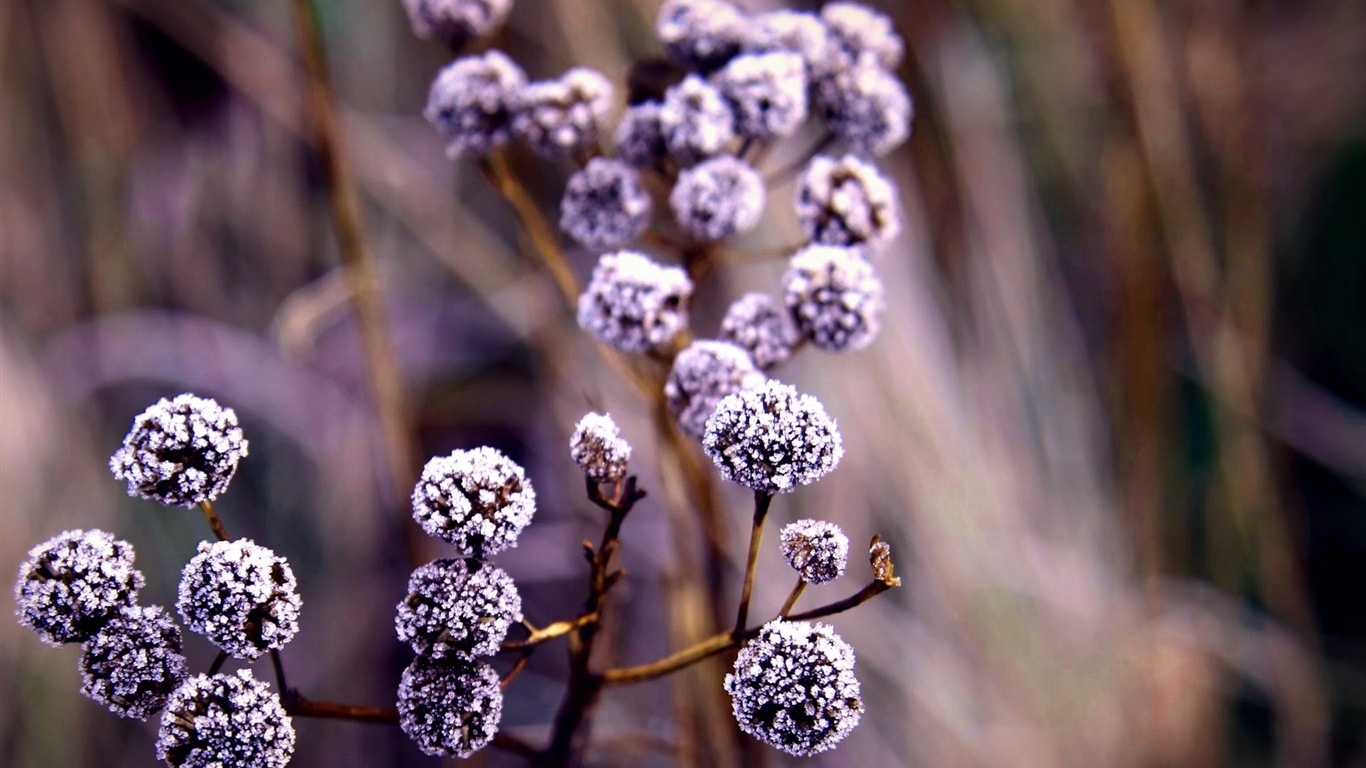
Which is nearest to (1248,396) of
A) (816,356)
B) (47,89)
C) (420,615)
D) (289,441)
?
(816,356)

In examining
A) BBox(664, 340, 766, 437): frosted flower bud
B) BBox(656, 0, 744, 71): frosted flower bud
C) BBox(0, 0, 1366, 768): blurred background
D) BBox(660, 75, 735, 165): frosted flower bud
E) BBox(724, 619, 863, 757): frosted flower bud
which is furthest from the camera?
BBox(0, 0, 1366, 768): blurred background

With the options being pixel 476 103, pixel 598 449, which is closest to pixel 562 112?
pixel 476 103

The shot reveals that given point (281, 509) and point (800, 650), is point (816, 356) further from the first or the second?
point (800, 650)

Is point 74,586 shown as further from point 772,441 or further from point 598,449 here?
point 772,441

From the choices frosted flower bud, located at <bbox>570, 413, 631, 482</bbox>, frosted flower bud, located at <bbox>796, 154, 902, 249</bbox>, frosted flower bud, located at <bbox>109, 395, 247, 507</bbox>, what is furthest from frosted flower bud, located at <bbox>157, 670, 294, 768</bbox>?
frosted flower bud, located at <bbox>796, 154, 902, 249</bbox>

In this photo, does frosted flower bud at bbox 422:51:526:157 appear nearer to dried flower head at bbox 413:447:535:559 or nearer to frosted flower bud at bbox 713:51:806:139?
frosted flower bud at bbox 713:51:806:139
